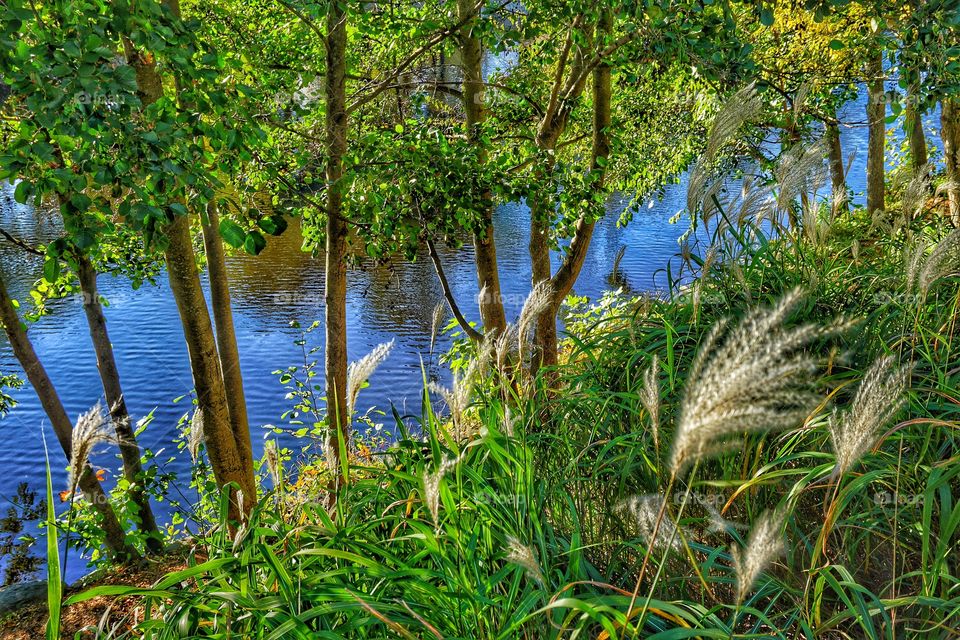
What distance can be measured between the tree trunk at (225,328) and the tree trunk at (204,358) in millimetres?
299

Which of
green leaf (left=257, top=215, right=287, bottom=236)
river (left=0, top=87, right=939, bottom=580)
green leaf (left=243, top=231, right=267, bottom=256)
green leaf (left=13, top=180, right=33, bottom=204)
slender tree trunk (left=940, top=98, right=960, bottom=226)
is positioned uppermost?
slender tree trunk (left=940, top=98, right=960, bottom=226)

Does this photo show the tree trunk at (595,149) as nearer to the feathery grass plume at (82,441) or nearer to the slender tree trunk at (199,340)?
the slender tree trunk at (199,340)

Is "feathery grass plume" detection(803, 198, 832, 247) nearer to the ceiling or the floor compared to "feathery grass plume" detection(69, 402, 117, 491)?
nearer to the ceiling

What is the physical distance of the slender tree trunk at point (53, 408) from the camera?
5957mm

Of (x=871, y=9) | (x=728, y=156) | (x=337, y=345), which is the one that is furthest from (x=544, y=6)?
(x=728, y=156)

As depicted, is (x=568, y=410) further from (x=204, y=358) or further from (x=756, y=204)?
(x=204, y=358)

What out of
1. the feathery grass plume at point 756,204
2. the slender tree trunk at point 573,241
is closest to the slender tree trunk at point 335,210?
the slender tree trunk at point 573,241

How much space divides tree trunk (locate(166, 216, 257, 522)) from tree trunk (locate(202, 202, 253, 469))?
0.98 feet

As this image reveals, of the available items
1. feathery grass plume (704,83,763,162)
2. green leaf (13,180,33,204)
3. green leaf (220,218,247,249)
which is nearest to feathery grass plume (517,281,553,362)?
feathery grass plume (704,83,763,162)

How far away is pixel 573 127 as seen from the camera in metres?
9.94

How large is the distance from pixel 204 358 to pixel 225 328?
74 centimetres

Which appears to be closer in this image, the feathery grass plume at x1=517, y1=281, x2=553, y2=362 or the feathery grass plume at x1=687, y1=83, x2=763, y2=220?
the feathery grass plume at x1=517, y1=281, x2=553, y2=362

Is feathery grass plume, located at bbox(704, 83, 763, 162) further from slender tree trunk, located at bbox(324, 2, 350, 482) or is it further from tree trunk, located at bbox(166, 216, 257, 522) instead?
tree trunk, located at bbox(166, 216, 257, 522)

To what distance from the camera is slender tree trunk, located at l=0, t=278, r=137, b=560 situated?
5957 millimetres
